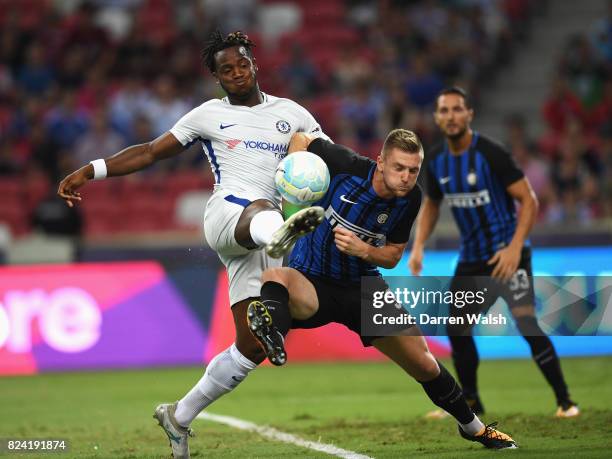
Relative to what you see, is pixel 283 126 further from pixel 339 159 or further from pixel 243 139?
pixel 339 159

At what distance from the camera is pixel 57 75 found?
62.2 feet

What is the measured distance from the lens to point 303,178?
6.45 m

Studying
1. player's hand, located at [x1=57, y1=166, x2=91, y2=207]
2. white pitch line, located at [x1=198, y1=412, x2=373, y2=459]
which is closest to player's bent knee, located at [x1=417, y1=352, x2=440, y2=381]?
A: white pitch line, located at [x1=198, y1=412, x2=373, y2=459]

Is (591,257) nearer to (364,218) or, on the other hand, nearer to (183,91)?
(364,218)

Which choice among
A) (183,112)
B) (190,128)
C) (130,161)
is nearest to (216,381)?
(130,161)

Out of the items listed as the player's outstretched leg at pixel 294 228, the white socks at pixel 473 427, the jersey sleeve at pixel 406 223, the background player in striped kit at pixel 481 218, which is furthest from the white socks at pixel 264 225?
the background player in striped kit at pixel 481 218

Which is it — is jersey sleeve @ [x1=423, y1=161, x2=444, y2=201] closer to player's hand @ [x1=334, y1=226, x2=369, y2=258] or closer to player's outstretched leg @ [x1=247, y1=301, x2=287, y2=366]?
player's hand @ [x1=334, y1=226, x2=369, y2=258]

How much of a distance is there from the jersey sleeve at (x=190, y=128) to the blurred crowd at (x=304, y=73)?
8287 mm

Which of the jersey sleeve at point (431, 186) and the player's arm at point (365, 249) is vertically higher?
the jersey sleeve at point (431, 186)

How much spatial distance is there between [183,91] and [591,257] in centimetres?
792

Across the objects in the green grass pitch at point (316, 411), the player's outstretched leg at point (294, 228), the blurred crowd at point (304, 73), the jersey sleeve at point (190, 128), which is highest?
the blurred crowd at point (304, 73)

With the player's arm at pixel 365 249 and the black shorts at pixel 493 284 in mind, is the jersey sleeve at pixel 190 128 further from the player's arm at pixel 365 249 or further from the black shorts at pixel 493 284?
the black shorts at pixel 493 284

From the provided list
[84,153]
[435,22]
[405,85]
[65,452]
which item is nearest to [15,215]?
[84,153]

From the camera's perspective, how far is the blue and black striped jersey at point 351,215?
668 centimetres
